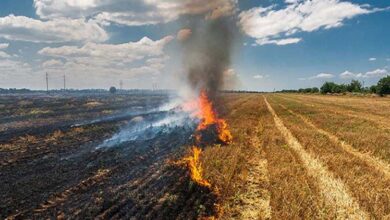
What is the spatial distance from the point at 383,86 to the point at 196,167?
9636 centimetres

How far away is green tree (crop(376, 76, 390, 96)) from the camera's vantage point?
95.3 metres

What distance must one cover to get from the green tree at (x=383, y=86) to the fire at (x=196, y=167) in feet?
303

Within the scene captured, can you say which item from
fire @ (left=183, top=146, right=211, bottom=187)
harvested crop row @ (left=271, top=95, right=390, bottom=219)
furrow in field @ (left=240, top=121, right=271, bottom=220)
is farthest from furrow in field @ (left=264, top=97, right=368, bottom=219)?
fire @ (left=183, top=146, right=211, bottom=187)

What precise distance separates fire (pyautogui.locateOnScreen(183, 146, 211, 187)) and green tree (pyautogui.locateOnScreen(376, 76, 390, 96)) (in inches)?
3631

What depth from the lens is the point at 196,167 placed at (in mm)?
15156

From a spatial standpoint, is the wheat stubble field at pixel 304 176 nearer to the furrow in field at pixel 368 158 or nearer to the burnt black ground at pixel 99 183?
the furrow in field at pixel 368 158

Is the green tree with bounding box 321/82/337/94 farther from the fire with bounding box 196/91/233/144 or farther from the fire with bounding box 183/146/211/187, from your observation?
the fire with bounding box 183/146/211/187

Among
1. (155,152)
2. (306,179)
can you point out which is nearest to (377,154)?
(306,179)

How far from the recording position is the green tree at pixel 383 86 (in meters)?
95.3

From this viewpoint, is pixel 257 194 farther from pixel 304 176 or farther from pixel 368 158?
pixel 368 158

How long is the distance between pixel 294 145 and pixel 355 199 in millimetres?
9244

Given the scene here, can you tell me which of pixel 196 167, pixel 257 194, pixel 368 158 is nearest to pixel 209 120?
pixel 368 158

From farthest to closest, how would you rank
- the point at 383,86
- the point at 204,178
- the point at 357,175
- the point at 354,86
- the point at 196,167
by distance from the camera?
the point at 354,86, the point at 383,86, the point at 196,167, the point at 357,175, the point at 204,178

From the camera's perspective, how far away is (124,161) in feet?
57.7
